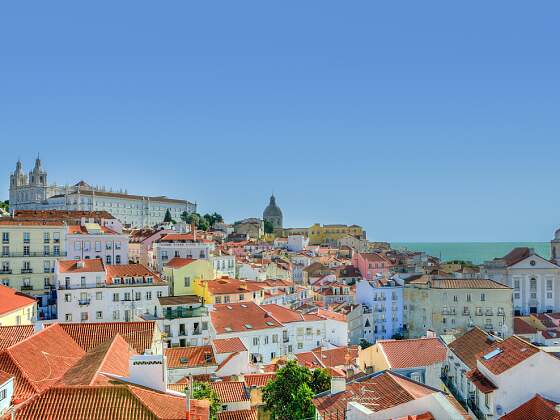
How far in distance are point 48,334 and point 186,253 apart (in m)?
39.5

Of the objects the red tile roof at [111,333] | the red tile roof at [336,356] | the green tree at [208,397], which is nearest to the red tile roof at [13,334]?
the red tile roof at [111,333]

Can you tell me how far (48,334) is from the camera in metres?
23.4

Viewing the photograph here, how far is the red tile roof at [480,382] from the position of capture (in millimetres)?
19922

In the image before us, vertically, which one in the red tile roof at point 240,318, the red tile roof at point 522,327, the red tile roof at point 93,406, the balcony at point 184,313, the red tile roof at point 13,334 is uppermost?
the red tile roof at point 93,406

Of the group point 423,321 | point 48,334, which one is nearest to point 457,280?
point 423,321

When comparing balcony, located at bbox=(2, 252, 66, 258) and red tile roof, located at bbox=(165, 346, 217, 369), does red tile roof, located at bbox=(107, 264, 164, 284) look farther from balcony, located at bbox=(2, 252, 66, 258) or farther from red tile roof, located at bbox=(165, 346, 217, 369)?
red tile roof, located at bbox=(165, 346, 217, 369)

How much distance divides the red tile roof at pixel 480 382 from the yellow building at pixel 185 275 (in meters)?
36.2

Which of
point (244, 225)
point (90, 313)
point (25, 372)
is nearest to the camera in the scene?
point (25, 372)

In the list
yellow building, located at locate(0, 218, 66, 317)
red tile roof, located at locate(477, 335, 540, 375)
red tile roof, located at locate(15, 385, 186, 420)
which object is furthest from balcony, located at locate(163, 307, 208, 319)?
red tile roof, located at locate(15, 385, 186, 420)

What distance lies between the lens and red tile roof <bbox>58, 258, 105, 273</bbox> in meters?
46.2

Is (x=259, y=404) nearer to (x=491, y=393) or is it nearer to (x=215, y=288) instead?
(x=491, y=393)

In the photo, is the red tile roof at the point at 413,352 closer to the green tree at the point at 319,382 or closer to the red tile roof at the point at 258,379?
the green tree at the point at 319,382

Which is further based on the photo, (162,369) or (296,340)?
(296,340)

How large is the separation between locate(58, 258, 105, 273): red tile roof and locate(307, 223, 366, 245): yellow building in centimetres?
13230
